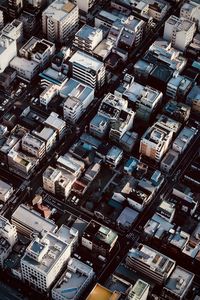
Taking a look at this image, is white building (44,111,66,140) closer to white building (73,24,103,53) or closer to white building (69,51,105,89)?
white building (69,51,105,89)

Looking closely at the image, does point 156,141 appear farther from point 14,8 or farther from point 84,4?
point 14,8

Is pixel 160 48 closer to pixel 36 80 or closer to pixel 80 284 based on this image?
pixel 36 80

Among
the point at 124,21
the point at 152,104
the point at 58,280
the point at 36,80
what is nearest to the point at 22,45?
the point at 36,80

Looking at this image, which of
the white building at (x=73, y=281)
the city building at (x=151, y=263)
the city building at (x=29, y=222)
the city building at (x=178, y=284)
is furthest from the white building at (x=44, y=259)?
the city building at (x=178, y=284)

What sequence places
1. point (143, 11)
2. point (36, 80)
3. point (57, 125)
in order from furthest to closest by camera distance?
point (143, 11)
point (36, 80)
point (57, 125)

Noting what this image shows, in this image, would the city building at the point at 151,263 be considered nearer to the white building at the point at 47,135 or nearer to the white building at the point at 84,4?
the white building at the point at 47,135

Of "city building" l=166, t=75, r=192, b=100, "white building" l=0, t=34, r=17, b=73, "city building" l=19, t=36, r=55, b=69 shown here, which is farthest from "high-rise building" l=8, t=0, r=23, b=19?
"city building" l=166, t=75, r=192, b=100
